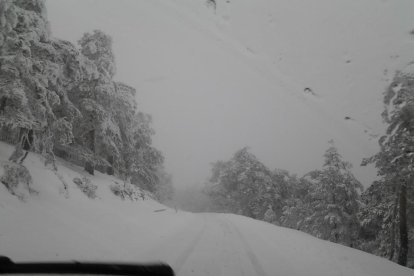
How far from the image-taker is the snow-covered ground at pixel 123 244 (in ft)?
26.2

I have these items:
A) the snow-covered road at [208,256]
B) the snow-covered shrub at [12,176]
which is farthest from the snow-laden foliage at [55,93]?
the snow-covered road at [208,256]

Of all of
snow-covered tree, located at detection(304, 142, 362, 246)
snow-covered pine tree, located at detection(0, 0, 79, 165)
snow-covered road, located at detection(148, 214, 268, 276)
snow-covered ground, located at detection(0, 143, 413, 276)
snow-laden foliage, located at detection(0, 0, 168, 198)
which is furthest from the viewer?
snow-covered tree, located at detection(304, 142, 362, 246)

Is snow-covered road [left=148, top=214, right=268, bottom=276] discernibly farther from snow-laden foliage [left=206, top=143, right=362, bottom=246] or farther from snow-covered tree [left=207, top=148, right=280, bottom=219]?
snow-covered tree [left=207, top=148, right=280, bottom=219]

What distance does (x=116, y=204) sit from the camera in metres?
17.0

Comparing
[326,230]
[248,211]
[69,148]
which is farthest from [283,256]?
[248,211]

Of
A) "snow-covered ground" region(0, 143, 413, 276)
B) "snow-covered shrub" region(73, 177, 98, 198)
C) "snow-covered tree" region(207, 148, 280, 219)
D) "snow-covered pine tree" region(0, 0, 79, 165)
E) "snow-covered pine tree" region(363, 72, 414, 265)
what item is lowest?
"snow-covered tree" region(207, 148, 280, 219)

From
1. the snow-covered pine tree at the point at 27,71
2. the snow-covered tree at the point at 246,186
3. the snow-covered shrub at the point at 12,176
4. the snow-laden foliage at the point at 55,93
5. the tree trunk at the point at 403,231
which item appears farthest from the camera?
the snow-covered tree at the point at 246,186

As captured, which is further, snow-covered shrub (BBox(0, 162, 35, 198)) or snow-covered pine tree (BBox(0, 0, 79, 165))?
snow-covered pine tree (BBox(0, 0, 79, 165))

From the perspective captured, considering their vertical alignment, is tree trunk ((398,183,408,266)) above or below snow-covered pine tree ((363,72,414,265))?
below

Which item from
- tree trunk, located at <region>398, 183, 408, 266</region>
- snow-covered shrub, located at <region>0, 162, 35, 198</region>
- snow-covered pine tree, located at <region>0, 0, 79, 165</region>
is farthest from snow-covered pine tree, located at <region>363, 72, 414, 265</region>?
snow-covered shrub, located at <region>0, 162, 35, 198</region>

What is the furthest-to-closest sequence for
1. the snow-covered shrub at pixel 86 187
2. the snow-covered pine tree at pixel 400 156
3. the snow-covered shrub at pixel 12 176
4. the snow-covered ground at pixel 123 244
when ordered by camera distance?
the snow-covered shrub at pixel 86 187 < the snow-covered pine tree at pixel 400 156 < the snow-covered shrub at pixel 12 176 < the snow-covered ground at pixel 123 244

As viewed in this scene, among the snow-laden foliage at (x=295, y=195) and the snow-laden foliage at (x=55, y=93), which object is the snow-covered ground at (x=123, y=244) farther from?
the snow-laden foliage at (x=295, y=195)

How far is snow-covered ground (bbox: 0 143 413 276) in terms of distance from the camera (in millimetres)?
8000

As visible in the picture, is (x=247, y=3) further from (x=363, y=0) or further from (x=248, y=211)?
(x=248, y=211)
